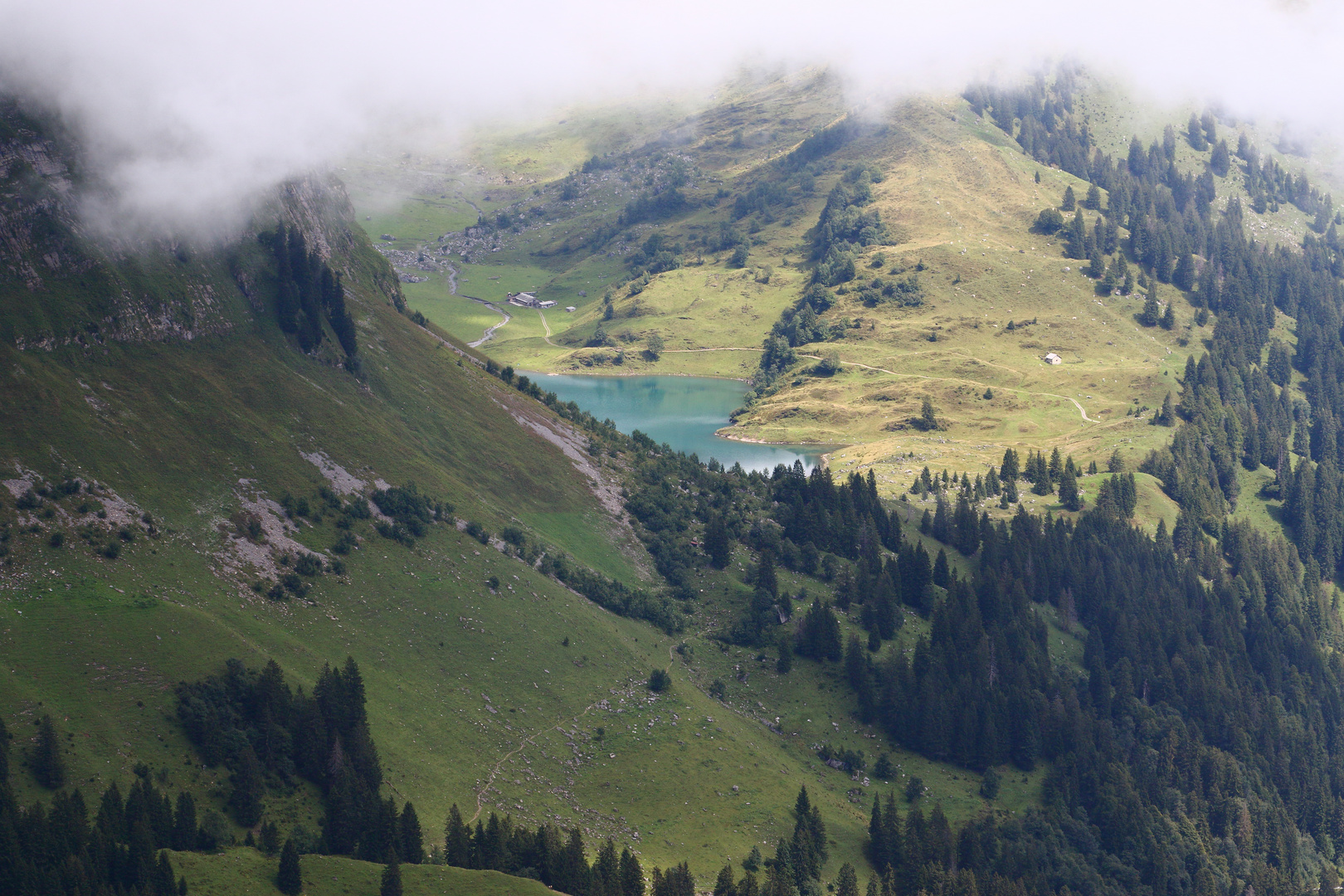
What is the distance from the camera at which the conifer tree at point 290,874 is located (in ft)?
312

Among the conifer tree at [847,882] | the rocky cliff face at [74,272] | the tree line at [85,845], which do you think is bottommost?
the conifer tree at [847,882]

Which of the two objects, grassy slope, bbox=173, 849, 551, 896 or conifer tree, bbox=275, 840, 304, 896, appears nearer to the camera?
grassy slope, bbox=173, 849, 551, 896

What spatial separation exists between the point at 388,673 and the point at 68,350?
162 ft

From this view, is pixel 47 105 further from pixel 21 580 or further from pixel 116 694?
pixel 116 694

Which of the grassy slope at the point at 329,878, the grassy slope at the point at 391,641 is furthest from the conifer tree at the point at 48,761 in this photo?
the grassy slope at the point at 329,878

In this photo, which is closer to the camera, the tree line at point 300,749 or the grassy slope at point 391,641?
the tree line at point 300,749

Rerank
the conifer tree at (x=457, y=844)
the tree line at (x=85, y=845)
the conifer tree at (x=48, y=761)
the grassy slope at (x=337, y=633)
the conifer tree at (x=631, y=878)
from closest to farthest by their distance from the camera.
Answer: the tree line at (x=85, y=845) < the conifer tree at (x=48, y=761) < the grassy slope at (x=337, y=633) < the conifer tree at (x=457, y=844) < the conifer tree at (x=631, y=878)

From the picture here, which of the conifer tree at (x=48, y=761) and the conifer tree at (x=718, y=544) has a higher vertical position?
the conifer tree at (x=48, y=761)

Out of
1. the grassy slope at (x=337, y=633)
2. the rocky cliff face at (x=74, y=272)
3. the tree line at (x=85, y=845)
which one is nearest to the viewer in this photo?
the tree line at (x=85, y=845)

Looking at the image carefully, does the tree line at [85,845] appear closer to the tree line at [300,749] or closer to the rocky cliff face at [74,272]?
the tree line at [300,749]

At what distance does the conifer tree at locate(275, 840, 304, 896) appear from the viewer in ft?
312

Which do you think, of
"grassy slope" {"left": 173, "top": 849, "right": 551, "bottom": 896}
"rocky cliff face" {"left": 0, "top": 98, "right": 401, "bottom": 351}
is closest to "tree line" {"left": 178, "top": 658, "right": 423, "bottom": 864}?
"grassy slope" {"left": 173, "top": 849, "right": 551, "bottom": 896}

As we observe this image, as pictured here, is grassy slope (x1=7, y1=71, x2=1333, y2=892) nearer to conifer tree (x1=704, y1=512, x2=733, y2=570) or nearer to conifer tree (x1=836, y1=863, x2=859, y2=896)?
conifer tree (x1=836, y1=863, x2=859, y2=896)

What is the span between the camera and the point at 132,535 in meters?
118
